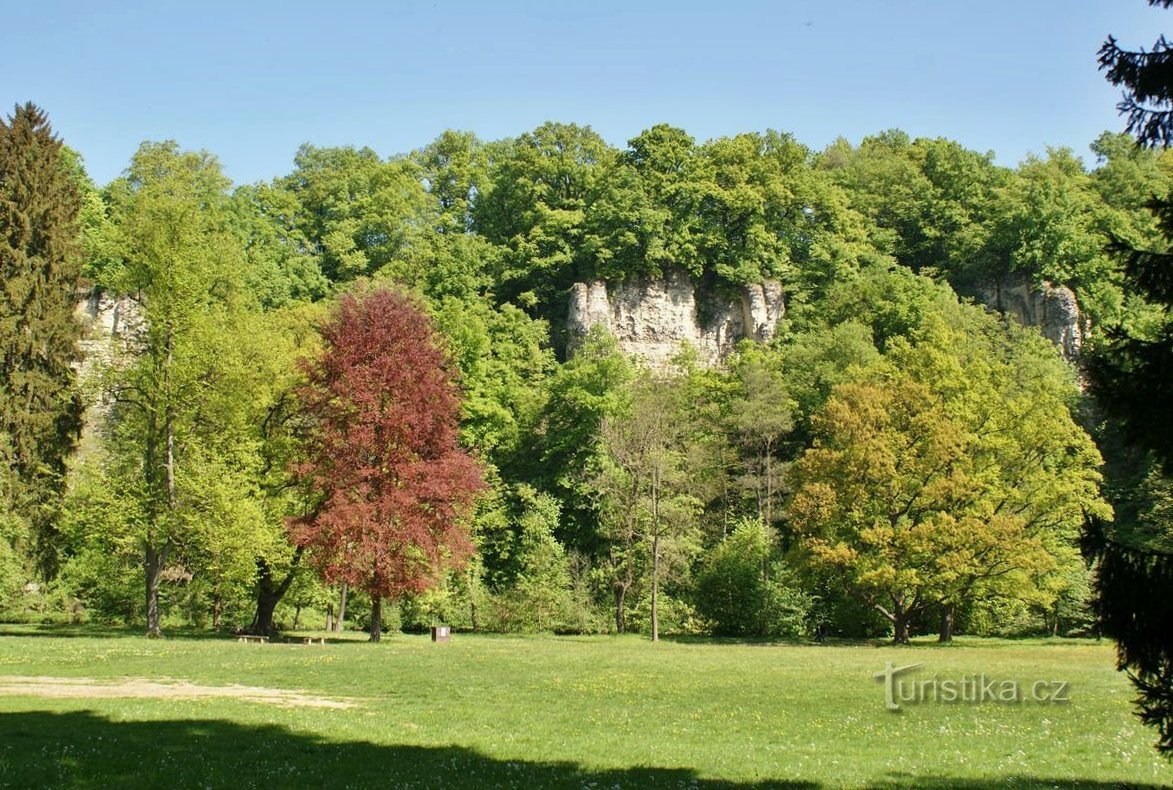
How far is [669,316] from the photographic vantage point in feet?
234

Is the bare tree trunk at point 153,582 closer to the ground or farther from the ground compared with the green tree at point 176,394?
closer to the ground

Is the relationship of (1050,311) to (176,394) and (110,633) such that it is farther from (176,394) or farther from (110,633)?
(110,633)

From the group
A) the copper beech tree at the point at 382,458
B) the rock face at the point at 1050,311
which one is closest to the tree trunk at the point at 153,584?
the copper beech tree at the point at 382,458

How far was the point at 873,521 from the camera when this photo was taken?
137 ft

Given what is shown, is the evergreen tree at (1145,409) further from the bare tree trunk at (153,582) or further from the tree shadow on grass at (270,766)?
the bare tree trunk at (153,582)

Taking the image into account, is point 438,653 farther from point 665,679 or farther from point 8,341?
point 8,341

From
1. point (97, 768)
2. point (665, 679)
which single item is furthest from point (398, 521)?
point (97, 768)

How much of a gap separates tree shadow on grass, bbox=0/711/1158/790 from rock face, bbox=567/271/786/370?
5705 cm

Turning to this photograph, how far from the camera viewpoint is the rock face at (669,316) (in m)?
69.6

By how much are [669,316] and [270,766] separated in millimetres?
62099

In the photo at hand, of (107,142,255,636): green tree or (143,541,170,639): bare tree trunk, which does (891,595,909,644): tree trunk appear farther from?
(143,541,170,639): bare tree trunk

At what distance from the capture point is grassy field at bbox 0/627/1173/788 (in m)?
11.1

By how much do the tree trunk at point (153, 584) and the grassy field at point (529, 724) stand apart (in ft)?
20.3

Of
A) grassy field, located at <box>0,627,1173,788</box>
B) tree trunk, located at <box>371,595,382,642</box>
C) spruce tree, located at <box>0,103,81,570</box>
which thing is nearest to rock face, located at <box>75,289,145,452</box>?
spruce tree, located at <box>0,103,81,570</box>
